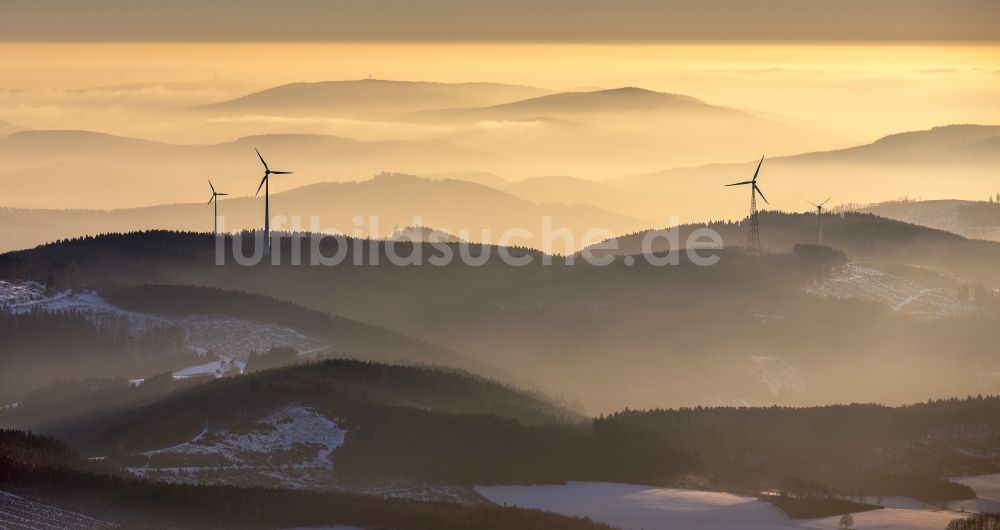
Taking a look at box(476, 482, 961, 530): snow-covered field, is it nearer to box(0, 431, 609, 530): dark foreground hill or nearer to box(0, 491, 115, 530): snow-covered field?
box(0, 431, 609, 530): dark foreground hill

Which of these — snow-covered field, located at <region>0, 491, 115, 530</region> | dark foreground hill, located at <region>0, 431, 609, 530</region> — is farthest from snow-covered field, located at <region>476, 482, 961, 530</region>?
snow-covered field, located at <region>0, 491, 115, 530</region>

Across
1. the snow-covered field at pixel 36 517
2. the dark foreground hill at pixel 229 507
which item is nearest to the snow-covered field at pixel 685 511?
the dark foreground hill at pixel 229 507

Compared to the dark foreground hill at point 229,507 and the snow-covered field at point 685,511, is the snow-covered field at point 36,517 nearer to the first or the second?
the dark foreground hill at point 229,507

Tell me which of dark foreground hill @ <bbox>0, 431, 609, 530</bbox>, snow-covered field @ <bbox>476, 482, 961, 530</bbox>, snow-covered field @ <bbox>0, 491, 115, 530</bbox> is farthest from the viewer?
snow-covered field @ <bbox>476, 482, 961, 530</bbox>

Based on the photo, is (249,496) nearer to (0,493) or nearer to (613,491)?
Result: (0,493)

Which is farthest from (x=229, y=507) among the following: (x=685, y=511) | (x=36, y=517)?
(x=685, y=511)

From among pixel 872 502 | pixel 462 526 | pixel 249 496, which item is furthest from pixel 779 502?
pixel 249 496
